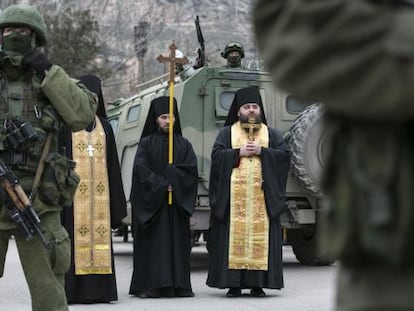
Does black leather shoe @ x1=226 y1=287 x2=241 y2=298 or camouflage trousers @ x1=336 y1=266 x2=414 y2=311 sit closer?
camouflage trousers @ x1=336 y1=266 x2=414 y2=311

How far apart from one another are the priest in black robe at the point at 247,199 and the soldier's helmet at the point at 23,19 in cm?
415

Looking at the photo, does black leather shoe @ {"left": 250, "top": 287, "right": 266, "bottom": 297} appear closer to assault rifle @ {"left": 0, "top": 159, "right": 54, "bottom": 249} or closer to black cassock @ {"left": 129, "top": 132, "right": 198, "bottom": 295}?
black cassock @ {"left": 129, "top": 132, "right": 198, "bottom": 295}

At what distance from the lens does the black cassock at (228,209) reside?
9.28m

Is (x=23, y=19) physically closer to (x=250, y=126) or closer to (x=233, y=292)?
(x=250, y=126)

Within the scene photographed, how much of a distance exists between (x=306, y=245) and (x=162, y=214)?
13.6 ft

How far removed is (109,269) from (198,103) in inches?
158

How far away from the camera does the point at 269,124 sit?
12.5m

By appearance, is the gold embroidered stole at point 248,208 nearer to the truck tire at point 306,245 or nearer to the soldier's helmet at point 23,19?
the truck tire at point 306,245

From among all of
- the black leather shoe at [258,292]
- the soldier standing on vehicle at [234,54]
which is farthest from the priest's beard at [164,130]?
the soldier standing on vehicle at [234,54]

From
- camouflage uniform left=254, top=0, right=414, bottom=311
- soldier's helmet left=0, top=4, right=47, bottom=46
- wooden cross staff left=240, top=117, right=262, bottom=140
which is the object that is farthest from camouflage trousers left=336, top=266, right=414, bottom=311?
wooden cross staff left=240, top=117, right=262, bottom=140

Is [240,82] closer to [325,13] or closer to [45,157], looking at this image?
[45,157]

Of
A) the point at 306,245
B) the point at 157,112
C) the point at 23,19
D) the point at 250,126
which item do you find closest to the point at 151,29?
the point at 306,245

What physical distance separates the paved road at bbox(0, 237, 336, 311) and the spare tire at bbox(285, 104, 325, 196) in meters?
1.17

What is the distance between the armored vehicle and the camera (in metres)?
11.8
